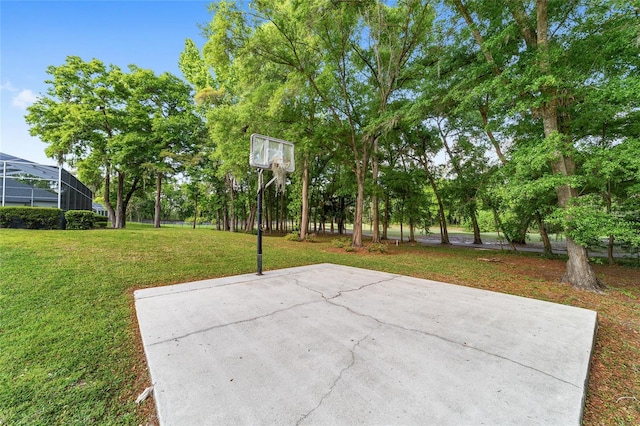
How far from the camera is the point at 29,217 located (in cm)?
933

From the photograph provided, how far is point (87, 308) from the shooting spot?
3232 mm

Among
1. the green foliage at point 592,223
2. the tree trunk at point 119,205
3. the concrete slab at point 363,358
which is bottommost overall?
the concrete slab at point 363,358

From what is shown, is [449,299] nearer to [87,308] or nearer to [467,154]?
[87,308]

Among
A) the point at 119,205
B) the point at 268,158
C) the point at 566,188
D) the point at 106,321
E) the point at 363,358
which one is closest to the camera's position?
the point at 363,358

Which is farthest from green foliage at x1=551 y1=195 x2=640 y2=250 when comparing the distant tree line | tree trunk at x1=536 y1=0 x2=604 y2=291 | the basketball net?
the basketball net

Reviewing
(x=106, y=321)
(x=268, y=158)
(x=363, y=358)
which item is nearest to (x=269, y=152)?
(x=268, y=158)

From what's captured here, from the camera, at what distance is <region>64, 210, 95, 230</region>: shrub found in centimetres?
1054

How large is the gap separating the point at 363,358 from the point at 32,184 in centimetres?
1673

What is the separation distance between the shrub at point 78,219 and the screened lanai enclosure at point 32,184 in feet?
4.76

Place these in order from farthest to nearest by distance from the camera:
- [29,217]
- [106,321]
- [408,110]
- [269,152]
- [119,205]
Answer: [119,205]
[29,217]
[408,110]
[269,152]
[106,321]

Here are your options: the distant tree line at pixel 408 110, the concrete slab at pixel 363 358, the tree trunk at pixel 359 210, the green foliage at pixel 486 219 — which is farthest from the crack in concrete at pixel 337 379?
the green foliage at pixel 486 219

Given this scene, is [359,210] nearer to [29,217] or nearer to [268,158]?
[268,158]

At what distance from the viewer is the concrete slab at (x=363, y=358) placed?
61.4 inches

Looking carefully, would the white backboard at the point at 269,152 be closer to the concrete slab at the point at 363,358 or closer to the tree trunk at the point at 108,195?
the concrete slab at the point at 363,358
